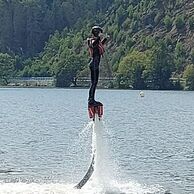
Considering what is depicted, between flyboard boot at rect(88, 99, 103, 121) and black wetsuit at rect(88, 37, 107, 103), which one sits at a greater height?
black wetsuit at rect(88, 37, 107, 103)

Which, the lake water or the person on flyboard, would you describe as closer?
the person on flyboard

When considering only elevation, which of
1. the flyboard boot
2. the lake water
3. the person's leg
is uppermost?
the person's leg

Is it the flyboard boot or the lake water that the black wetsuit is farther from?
the lake water

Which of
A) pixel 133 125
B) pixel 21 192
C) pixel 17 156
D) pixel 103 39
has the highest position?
pixel 103 39

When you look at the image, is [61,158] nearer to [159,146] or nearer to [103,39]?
[159,146]

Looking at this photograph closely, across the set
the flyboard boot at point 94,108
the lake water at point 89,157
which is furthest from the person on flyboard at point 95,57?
the lake water at point 89,157

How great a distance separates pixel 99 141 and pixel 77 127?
2317 inches

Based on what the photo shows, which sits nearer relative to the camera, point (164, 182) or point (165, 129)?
point (164, 182)

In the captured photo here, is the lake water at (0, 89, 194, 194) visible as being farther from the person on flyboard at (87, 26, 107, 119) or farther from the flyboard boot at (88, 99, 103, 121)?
the person on flyboard at (87, 26, 107, 119)

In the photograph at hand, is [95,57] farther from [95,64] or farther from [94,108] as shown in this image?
[94,108]

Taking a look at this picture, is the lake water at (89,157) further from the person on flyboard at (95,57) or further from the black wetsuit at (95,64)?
the black wetsuit at (95,64)

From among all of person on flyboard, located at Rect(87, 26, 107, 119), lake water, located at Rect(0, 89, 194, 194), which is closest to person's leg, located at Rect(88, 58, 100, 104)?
person on flyboard, located at Rect(87, 26, 107, 119)

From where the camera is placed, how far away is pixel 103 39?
31.3 meters

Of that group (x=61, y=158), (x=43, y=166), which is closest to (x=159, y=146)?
(x=61, y=158)
